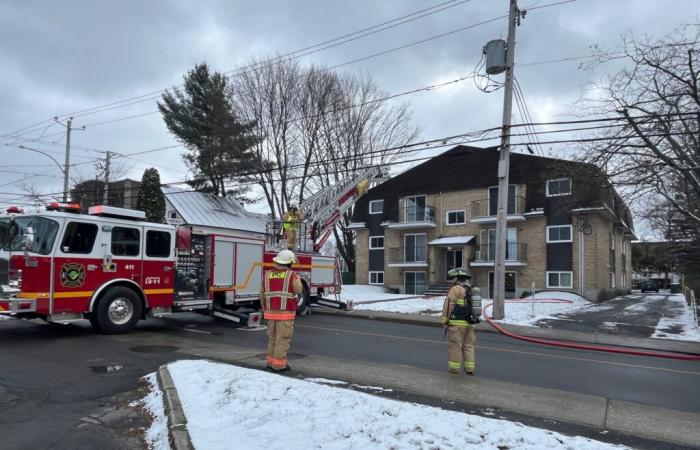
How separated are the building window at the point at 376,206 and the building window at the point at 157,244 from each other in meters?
24.4

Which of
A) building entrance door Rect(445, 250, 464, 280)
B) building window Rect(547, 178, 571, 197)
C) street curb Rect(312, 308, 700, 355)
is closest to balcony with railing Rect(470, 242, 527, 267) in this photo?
building entrance door Rect(445, 250, 464, 280)

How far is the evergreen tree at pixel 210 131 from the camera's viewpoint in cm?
3266

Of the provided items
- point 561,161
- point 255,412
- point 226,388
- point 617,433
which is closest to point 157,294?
point 226,388

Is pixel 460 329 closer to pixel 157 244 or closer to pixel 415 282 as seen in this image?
pixel 157 244

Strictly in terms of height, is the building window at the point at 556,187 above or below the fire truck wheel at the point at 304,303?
above

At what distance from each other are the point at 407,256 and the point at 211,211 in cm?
1284

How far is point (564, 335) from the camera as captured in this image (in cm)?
1404

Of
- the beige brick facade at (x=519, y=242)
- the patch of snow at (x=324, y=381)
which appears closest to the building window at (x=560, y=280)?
the beige brick facade at (x=519, y=242)

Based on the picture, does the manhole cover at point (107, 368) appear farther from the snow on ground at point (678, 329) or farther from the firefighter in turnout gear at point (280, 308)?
the snow on ground at point (678, 329)

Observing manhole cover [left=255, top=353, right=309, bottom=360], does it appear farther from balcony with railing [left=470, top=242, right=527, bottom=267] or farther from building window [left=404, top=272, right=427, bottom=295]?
building window [left=404, top=272, right=427, bottom=295]

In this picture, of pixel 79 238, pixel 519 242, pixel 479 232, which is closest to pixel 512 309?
pixel 519 242

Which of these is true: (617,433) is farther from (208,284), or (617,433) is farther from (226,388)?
Result: (208,284)

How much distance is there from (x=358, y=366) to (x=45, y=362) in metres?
5.10

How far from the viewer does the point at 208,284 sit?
534 inches
